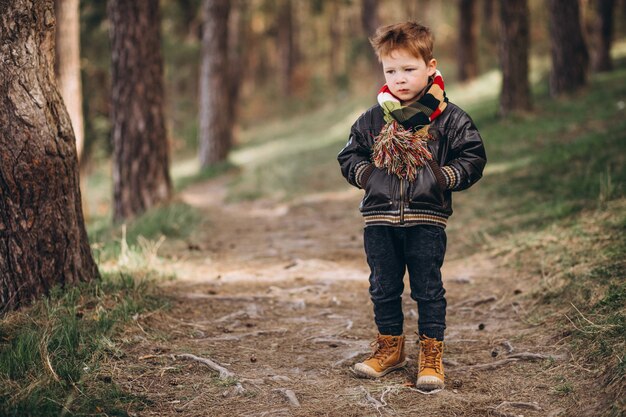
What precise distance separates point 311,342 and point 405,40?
2.10 meters

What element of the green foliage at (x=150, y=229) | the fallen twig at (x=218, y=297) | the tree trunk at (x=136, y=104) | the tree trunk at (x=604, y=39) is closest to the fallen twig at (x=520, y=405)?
the fallen twig at (x=218, y=297)

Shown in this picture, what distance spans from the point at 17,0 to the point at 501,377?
371 centimetres

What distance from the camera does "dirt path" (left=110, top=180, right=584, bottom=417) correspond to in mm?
3422

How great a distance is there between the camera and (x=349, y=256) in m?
6.92

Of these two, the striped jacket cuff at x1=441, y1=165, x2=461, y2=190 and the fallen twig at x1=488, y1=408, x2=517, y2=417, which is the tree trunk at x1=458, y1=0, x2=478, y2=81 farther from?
the fallen twig at x1=488, y1=408, x2=517, y2=417

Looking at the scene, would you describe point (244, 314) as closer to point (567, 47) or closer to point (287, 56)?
point (567, 47)

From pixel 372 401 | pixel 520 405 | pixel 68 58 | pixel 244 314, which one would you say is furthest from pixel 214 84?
pixel 520 405

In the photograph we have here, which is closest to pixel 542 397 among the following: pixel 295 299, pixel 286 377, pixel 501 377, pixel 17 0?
pixel 501 377

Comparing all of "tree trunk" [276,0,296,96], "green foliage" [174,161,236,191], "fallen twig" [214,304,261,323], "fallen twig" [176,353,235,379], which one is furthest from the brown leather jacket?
"tree trunk" [276,0,296,96]

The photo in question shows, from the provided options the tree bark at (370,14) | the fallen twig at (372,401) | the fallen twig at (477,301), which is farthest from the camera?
the tree bark at (370,14)

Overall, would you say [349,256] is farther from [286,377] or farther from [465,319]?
[286,377]

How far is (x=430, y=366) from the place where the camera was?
3.68 m

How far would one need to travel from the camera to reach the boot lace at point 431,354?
369 cm

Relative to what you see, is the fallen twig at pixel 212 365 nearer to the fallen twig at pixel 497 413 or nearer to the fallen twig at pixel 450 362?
the fallen twig at pixel 450 362
